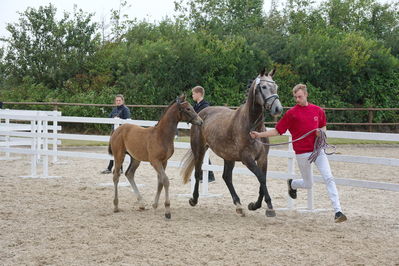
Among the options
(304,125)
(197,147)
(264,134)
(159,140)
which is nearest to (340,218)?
(304,125)

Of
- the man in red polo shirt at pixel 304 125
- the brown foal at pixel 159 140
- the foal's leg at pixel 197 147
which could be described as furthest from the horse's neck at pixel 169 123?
the man in red polo shirt at pixel 304 125

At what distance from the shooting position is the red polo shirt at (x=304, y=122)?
20.5 ft

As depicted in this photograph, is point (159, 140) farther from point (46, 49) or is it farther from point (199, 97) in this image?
point (46, 49)

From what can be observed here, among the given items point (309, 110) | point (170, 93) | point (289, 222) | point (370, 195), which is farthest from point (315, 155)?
point (170, 93)

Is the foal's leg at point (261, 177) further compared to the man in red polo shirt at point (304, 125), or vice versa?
the foal's leg at point (261, 177)

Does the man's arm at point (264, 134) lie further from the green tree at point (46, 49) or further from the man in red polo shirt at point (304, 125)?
the green tree at point (46, 49)

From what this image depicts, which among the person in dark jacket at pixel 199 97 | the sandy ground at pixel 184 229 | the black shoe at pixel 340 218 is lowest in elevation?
the sandy ground at pixel 184 229

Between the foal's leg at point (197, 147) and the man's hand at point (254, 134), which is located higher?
the man's hand at point (254, 134)

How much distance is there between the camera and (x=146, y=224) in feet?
20.8

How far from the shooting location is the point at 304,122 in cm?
624

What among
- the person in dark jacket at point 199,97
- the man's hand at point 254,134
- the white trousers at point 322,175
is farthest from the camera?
the person in dark jacket at point 199,97

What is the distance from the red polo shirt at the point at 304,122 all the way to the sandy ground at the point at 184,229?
94cm

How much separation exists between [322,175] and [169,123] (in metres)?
2.00

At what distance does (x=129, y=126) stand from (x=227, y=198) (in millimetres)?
2076
